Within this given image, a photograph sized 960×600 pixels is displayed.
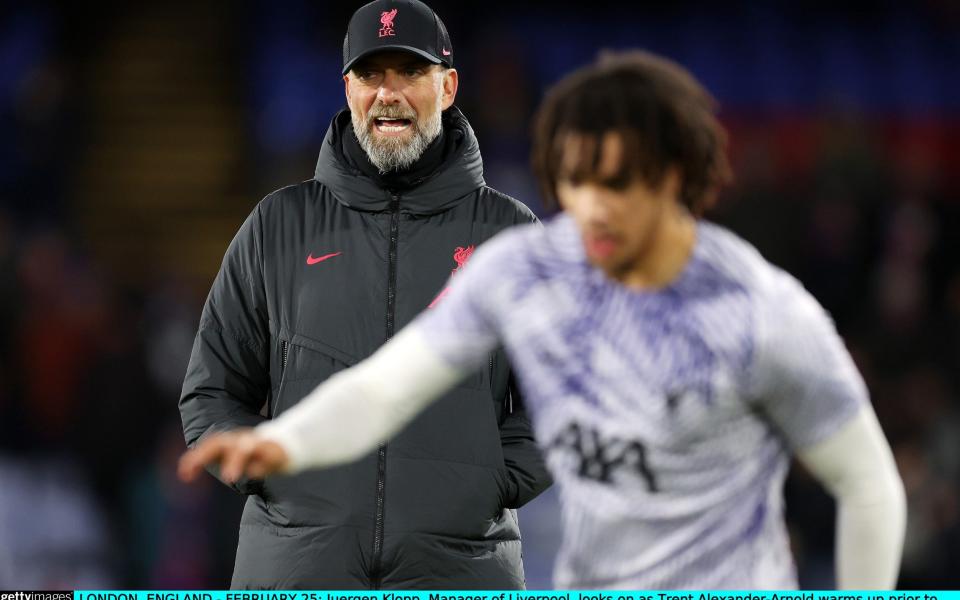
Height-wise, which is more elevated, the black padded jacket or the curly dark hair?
the curly dark hair

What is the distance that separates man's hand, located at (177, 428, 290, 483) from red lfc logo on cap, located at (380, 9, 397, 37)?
1.56 meters

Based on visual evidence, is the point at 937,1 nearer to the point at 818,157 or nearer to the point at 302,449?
the point at 818,157

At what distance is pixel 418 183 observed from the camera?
383 cm

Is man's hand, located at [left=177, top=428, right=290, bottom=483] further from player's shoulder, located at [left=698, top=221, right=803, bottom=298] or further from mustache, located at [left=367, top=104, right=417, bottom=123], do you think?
mustache, located at [left=367, top=104, right=417, bottom=123]

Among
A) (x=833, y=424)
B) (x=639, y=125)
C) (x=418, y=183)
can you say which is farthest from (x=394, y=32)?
(x=833, y=424)

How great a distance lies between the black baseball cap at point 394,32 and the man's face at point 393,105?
1.2 inches

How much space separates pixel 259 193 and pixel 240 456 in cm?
873

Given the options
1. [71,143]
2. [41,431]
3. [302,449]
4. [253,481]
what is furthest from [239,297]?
[71,143]

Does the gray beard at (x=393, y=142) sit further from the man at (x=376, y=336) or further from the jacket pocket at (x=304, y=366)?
the jacket pocket at (x=304, y=366)

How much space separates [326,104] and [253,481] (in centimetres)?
773

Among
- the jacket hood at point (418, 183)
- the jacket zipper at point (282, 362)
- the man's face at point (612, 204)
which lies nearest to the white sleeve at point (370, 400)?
the man's face at point (612, 204)

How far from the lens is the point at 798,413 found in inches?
96.7

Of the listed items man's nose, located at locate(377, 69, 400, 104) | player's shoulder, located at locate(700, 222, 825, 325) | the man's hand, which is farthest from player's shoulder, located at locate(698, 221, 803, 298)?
man's nose, located at locate(377, 69, 400, 104)

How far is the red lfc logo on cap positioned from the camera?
3828 mm
